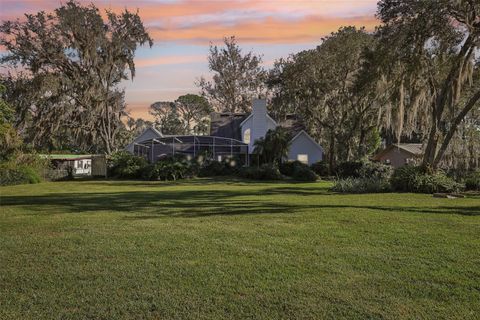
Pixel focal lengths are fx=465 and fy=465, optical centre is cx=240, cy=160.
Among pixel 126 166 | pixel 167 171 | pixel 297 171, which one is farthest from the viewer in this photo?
pixel 126 166

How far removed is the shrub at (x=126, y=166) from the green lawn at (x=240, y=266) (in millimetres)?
21517

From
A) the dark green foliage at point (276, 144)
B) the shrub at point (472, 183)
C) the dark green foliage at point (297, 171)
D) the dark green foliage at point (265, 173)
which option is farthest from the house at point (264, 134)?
the shrub at point (472, 183)

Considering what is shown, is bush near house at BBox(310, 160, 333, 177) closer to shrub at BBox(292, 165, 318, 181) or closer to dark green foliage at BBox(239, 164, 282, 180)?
shrub at BBox(292, 165, 318, 181)

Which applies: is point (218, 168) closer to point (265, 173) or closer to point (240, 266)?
point (265, 173)

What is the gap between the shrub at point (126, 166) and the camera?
3238cm

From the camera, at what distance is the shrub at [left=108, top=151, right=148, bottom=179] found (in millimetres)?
32375

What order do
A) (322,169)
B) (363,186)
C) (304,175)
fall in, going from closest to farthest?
(363,186) < (304,175) < (322,169)

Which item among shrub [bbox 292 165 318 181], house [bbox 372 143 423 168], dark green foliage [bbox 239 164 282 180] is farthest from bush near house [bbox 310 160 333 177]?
house [bbox 372 143 423 168]

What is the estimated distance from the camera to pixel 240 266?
601 cm

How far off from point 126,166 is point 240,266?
1101 inches

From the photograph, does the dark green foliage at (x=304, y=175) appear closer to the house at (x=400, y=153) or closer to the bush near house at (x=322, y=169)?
the bush near house at (x=322, y=169)

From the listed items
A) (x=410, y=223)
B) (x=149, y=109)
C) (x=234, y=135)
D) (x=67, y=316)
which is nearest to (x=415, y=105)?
(x=410, y=223)

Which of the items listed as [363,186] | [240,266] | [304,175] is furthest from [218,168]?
[240,266]

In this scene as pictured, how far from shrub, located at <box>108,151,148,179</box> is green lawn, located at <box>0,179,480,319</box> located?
21517 millimetres
